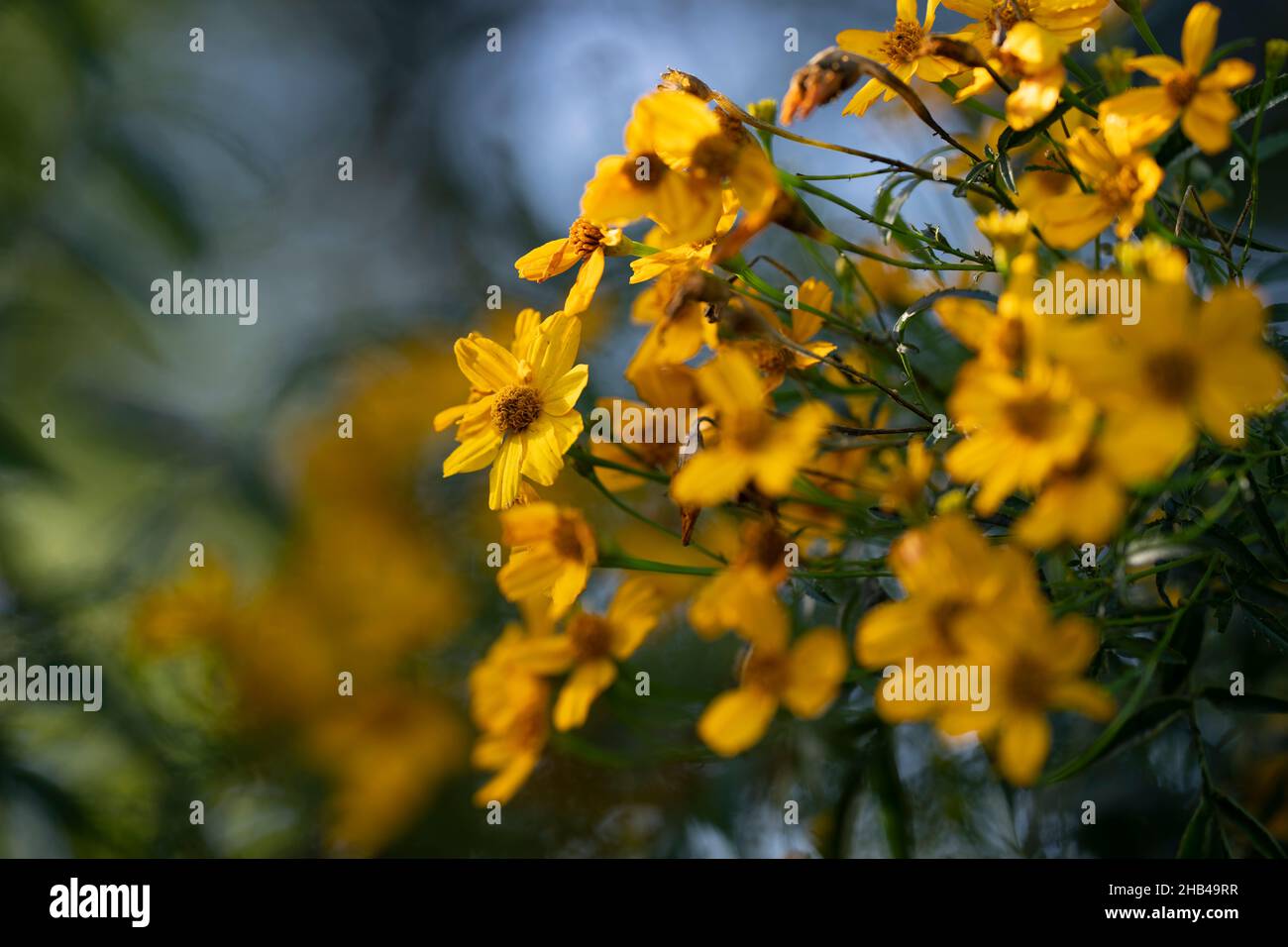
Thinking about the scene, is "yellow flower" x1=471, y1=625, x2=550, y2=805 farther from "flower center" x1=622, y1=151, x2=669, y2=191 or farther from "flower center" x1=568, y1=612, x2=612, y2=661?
"flower center" x1=622, y1=151, x2=669, y2=191

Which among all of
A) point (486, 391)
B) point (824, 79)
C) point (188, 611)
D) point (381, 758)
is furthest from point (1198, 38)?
point (188, 611)

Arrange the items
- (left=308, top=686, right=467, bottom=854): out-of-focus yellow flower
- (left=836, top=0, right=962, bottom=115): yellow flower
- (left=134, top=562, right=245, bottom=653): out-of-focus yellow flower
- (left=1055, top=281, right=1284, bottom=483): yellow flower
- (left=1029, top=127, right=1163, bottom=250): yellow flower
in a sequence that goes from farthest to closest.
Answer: (left=134, top=562, right=245, bottom=653): out-of-focus yellow flower, (left=308, top=686, right=467, bottom=854): out-of-focus yellow flower, (left=836, top=0, right=962, bottom=115): yellow flower, (left=1029, top=127, right=1163, bottom=250): yellow flower, (left=1055, top=281, right=1284, bottom=483): yellow flower

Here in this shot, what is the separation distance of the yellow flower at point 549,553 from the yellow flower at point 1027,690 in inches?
7.4

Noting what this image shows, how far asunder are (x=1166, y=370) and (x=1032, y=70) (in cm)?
16

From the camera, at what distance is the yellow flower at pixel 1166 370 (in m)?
0.35

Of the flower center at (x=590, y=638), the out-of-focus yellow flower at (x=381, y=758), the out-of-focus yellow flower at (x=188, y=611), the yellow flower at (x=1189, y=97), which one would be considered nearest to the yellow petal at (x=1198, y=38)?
the yellow flower at (x=1189, y=97)

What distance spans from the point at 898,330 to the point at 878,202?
9cm

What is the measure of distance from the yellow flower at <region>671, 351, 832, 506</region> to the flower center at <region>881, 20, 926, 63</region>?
23 cm

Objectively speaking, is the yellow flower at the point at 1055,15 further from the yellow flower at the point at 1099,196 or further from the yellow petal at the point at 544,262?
the yellow petal at the point at 544,262

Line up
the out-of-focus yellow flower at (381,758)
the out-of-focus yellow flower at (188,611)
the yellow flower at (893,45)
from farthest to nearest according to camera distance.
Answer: the out-of-focus yellow flower at (188,611), the out-of-focus yellow flower at (381,758), the yellow flower at (893,45)

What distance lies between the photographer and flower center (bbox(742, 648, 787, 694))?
1.43 ft

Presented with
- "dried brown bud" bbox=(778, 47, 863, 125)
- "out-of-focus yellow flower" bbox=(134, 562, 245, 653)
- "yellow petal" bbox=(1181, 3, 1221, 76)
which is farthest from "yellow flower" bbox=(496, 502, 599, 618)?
"out-of-focus yellow flower" bbox=(134, 562, 245, 653)

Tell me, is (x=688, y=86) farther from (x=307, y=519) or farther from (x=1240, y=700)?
(x=307, y=519)

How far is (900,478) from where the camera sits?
437mm
